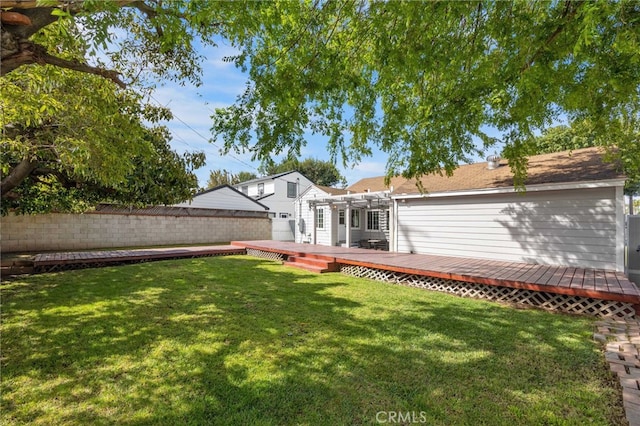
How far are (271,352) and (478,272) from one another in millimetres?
5226

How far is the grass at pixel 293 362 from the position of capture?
2529 millimetres

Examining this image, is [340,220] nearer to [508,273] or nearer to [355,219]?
[355,219]

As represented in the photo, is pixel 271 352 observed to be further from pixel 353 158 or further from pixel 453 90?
pixel 453 90

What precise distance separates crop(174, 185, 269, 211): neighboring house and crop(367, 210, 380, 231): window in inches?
342

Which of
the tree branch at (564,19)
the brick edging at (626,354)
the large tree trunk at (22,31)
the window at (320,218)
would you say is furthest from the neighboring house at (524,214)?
the large tree trunk at (22,31)

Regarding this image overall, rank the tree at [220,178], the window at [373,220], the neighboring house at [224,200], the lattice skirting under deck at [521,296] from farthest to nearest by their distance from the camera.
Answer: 1. the tree at [220,178]
2. the neighboring house at [224,200]
3. the window at [373,220]
4. the lattice skirting under deck at [521,296]

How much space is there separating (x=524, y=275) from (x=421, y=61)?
5221 millimetres

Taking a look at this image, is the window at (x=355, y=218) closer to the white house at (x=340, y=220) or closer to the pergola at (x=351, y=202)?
the white house at (x=340, y=220)

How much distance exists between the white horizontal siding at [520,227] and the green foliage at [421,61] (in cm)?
333

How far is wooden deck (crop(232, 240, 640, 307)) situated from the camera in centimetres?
505

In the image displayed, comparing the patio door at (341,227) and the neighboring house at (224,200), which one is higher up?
the neighboring house at (224,200)

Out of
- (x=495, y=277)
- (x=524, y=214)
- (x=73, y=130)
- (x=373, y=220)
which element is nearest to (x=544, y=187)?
Answer: (x=524, y=214)

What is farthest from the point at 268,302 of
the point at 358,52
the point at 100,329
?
the point at 358,52

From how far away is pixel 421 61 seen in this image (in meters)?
3.77
